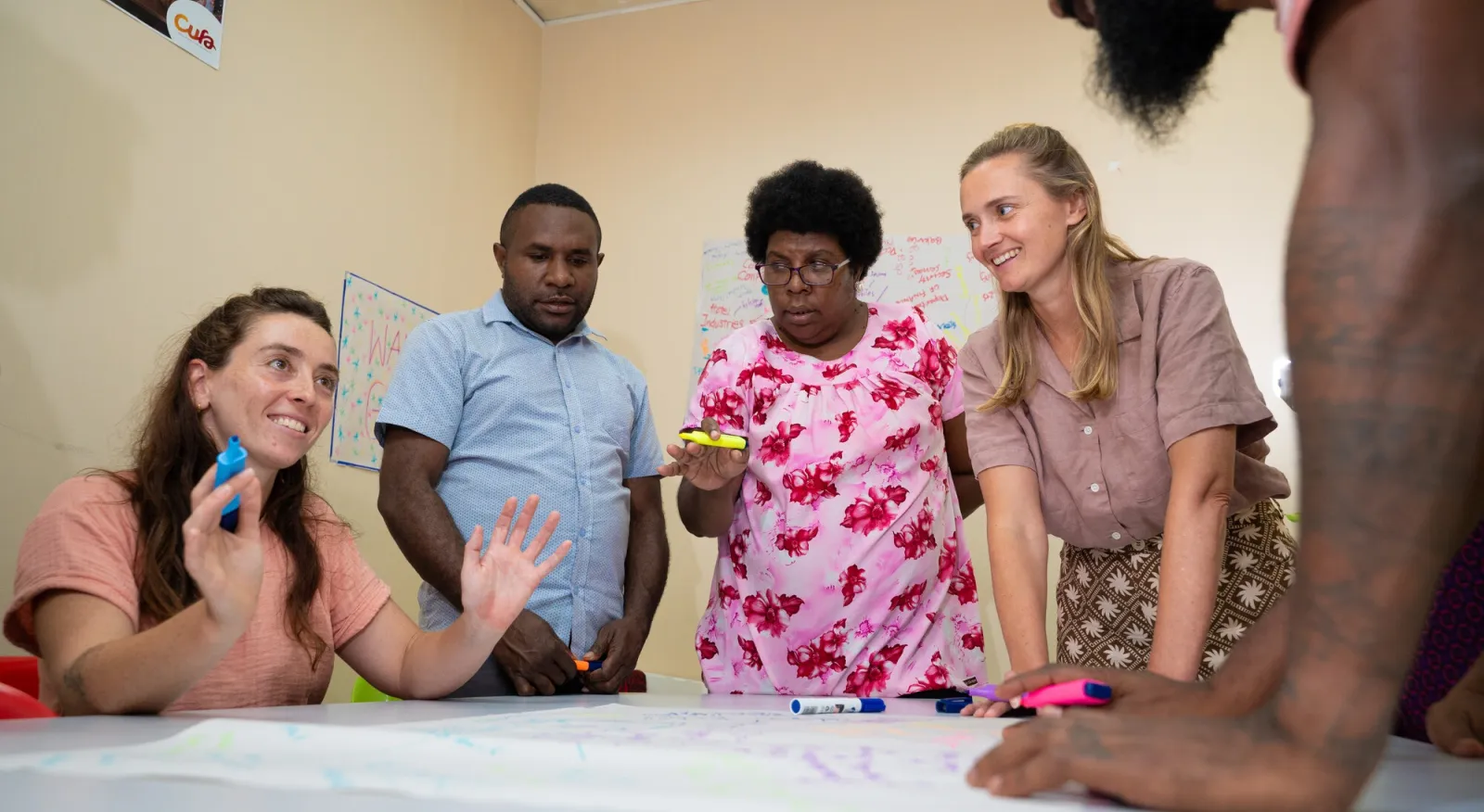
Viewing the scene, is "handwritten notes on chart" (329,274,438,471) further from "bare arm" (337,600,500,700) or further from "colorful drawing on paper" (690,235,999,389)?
"bare arm" (337,600,500,700)

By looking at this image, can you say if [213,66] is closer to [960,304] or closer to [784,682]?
[784,682]

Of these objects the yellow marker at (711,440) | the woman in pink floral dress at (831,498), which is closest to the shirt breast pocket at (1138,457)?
the woman in pink floral dress at (831,498)

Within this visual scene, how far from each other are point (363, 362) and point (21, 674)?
4.67 feet

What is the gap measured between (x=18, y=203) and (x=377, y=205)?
1.10 m

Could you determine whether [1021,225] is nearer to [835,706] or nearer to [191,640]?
[835,706]

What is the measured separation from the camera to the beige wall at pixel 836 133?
10.1ft

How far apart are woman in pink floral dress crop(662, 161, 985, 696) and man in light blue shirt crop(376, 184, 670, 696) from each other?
0.18 meters

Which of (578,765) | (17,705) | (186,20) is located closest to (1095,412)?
(578,765)

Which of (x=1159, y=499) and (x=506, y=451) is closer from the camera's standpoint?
(x=1159, y=499)

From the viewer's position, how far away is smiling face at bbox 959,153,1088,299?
5.38ft

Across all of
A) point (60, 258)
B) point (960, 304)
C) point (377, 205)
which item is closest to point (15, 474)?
point (60, 258)

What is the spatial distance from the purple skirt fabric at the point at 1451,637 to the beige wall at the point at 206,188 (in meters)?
2.22

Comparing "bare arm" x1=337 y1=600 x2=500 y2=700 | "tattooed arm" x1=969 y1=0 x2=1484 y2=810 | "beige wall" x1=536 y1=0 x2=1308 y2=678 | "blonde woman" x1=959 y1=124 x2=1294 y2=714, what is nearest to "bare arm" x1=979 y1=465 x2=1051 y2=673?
"blonde woman" x1=959 y1=124 x2=1294 y2=714

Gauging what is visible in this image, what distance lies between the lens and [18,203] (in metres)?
1.97
